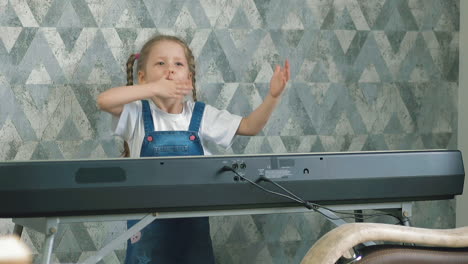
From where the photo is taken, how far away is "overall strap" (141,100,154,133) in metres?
1.89

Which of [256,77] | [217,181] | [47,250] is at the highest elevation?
[256,77]

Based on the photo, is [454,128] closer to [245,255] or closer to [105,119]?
[245,255]

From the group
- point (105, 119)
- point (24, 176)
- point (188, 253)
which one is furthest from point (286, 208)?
point (105, 119)

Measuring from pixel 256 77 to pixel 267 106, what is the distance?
0.46 metres

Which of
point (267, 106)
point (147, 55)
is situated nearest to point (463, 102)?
point (267, 106)

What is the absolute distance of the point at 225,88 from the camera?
2309 mm

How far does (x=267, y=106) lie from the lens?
6.20 ft

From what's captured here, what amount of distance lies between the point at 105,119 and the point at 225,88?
43 cm

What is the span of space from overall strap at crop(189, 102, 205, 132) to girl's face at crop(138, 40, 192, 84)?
9cm

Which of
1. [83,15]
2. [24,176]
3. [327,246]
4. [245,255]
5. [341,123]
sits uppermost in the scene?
[83,15]

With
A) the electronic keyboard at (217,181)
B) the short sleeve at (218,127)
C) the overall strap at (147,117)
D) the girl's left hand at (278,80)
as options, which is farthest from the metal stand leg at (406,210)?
the overall strap at (147,117)

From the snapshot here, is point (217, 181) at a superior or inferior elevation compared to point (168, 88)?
inferior

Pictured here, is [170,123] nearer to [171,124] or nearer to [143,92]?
[171,124]

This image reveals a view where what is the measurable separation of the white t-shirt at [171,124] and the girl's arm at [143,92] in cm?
9
